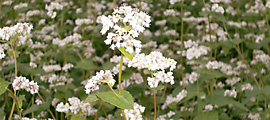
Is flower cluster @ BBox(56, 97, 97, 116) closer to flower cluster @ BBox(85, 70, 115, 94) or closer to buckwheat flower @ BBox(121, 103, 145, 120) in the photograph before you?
buckwheat flower @ BBox(121, 103, 145, 120)

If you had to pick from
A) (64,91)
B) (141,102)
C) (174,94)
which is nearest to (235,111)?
(174,94)

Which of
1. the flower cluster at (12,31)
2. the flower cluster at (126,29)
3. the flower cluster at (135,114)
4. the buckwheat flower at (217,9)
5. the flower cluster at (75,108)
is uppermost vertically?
the buckwheat flower at (217,9)

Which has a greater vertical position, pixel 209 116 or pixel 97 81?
pixel 97 81

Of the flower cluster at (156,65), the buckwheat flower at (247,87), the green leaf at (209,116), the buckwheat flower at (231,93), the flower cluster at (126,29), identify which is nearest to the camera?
the flower cluster at (126,29)

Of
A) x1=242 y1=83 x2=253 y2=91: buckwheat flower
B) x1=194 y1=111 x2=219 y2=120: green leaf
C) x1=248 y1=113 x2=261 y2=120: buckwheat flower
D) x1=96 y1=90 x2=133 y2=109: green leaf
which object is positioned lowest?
x1=248 y1=113 x2=261 y2=120: buckwheat flower

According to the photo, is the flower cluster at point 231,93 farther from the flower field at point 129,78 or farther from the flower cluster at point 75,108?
the flower cluster at point 75,108

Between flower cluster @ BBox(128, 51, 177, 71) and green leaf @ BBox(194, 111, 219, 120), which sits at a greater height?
flower cluster @ BBox(128, 51, 177, 71)

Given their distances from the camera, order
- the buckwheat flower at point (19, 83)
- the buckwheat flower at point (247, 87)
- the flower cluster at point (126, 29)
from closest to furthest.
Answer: the flower cluster at point (126, 29)
the buckwheat flower at point (19, 83)
the buckwheat flower at point (247, 87)

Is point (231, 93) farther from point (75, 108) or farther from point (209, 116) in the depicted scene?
point (75, 108)

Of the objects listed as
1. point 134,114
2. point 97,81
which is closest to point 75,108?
point 134,114

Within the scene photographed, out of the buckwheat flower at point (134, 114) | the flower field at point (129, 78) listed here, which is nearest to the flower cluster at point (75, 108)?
the flower field at point (129, 78)

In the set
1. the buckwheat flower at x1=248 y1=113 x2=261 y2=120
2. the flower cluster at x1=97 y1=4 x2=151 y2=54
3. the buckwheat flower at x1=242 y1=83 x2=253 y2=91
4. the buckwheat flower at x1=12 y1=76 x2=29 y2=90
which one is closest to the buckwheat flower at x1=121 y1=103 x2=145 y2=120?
the flower cluster at x1=97 y1=4 x2=151 y2=54
